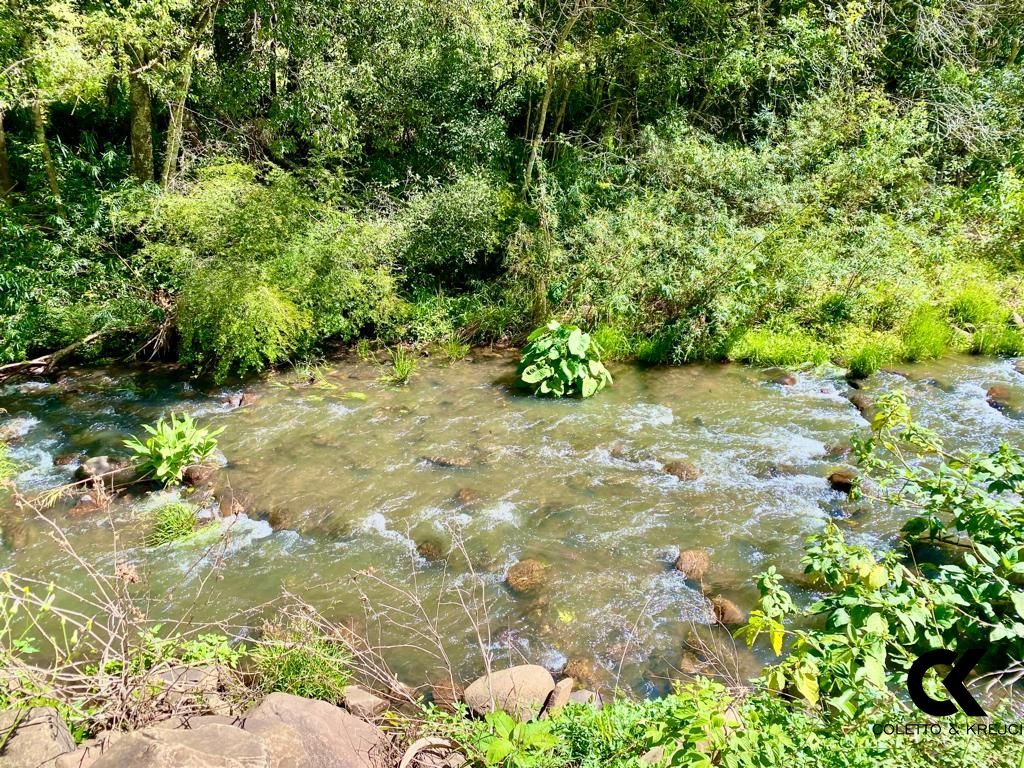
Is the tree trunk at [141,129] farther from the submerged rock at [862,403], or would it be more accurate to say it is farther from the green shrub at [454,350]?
the submerged rock at [862,403]

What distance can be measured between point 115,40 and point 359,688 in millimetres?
8422

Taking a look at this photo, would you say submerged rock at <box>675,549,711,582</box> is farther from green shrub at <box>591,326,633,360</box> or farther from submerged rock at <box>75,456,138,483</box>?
submerged rock at <box>75,456,138,483</box>

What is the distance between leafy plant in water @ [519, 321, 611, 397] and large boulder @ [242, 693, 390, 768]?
18.5 feet

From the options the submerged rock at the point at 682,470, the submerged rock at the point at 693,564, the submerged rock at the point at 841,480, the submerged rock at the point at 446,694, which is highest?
the submerged rock at the point at 841,480

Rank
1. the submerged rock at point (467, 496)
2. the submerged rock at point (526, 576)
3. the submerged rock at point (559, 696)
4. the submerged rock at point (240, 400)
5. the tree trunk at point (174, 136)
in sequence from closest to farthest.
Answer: the submerged rock at point (559, 696) → the submerged rock at point (526, 576) → the submerged rock at point (467, 496) → the submerged rock at point (240, 400) → the tree trunk at point (174, 136)

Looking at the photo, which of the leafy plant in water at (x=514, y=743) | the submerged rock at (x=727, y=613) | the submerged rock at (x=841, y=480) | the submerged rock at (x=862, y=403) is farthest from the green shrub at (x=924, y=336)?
the leafy plant in water at (x=514, y=743)

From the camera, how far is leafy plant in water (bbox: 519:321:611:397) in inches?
331

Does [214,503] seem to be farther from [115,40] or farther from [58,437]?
[115,40]

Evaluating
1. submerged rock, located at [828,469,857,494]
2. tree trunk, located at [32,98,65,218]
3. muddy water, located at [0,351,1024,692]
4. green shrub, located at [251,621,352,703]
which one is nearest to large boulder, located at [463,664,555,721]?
muddy water, located at [0,351,1024,692]

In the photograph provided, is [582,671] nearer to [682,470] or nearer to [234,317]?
[682,470]

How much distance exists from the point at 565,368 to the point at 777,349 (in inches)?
125

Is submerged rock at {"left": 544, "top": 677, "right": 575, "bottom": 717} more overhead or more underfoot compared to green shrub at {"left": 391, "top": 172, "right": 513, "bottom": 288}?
more underfoot

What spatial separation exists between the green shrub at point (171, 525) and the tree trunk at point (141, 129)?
6.71 m

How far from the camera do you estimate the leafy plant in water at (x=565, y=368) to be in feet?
27.6
